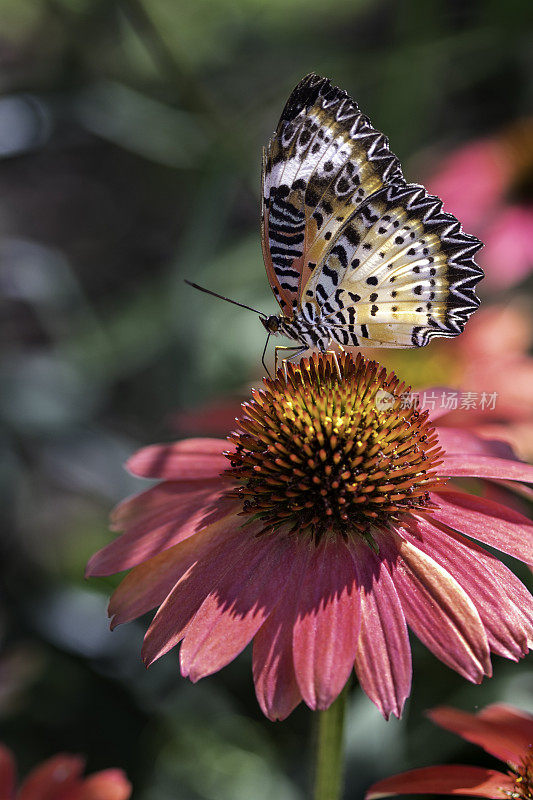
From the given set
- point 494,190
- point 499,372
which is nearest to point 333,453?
point 499,372

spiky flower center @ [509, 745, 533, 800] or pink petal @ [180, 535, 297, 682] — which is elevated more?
pink petal @ [180, 535, 297, 682]

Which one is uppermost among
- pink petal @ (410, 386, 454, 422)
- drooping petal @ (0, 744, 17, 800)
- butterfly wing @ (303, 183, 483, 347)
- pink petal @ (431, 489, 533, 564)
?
butterfly wing @ (303, 183, 483, 347)

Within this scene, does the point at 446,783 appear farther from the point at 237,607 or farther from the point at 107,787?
the point at 107,787

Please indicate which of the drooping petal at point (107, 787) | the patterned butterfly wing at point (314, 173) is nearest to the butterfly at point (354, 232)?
the patterned butterfly wing at point (314, 173)

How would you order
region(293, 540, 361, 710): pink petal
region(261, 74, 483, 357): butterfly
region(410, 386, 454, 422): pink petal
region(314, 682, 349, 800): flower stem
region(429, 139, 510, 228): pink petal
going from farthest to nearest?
region(429, 139, 510, 228): pink petal
region(410, 386, 454, 422): pink petal
region(261, 74, 483, 357): butterfly
region(314, 682, 349, 800): flower stem
region(293, 540, 361, 710): pink petal

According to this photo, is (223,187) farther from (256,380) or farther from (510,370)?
(510,370)

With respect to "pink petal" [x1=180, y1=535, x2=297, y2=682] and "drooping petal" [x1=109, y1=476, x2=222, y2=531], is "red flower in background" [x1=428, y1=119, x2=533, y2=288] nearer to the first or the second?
"drooping petal" [x1=109, y1=476, x2=222, y2=531]

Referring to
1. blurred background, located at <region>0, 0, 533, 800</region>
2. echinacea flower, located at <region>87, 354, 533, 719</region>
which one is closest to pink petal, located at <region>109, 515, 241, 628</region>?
echinacea flower, located at <region>87, 354, 533, 719</region>
